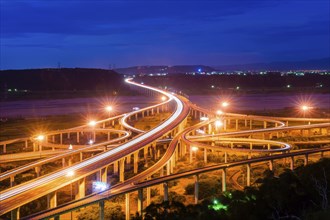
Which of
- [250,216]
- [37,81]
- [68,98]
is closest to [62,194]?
[250,216]

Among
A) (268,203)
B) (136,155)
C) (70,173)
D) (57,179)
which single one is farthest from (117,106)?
(268,203)

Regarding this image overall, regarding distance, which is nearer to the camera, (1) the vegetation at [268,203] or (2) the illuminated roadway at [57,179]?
(1) the vegetation at [268,203]

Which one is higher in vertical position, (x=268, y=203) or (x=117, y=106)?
(x=117, y=106)

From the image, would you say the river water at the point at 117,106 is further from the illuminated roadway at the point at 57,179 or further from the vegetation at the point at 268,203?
the vegetation at the point at 268,203

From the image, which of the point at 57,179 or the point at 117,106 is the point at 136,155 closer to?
the point at 57,179

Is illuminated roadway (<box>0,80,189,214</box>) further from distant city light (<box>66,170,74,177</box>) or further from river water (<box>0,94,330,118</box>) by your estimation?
river water (<box>0,94,330,118</box>)

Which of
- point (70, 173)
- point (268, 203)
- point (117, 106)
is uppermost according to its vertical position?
point (117, 106)

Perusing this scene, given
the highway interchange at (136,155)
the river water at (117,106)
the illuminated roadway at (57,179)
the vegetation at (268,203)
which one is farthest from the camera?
the river water at (117,106)

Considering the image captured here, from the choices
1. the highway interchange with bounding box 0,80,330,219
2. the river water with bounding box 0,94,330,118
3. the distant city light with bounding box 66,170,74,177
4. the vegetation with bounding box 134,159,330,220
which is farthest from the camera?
the river water with bounding box 0,94,330,118

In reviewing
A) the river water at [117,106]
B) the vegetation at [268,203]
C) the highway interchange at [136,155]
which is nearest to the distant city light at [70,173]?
the highway interchange at [136,155]

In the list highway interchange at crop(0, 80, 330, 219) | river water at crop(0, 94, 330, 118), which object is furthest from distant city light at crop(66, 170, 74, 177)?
river water at crop(0, 94, 330, 118)

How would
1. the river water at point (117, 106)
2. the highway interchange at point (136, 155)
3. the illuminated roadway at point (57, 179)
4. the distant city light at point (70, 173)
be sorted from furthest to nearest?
the river water at point (117, 106) < the distant city light at point (70, 173) < the highway interchange at point (136, 155) < the illuminated roadway at point (57, 179)

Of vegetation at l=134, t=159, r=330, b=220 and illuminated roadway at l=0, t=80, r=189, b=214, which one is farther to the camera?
illuminated roadway at l=0, t=80, r=189, b=214

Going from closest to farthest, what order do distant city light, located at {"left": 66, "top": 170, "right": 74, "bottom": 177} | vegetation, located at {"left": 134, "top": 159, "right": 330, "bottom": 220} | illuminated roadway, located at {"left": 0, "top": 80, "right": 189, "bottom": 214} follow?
vegetation, located at {"left": 134, "top": 159, "right": 330, "bottom": 220}
illuminated roadway, located at {"left": 0, "top": 80, "right": 189, "bottom": 214}
distant city light, located at {"left": 66, "top": 170, "right": 74, "bottom": 177}
